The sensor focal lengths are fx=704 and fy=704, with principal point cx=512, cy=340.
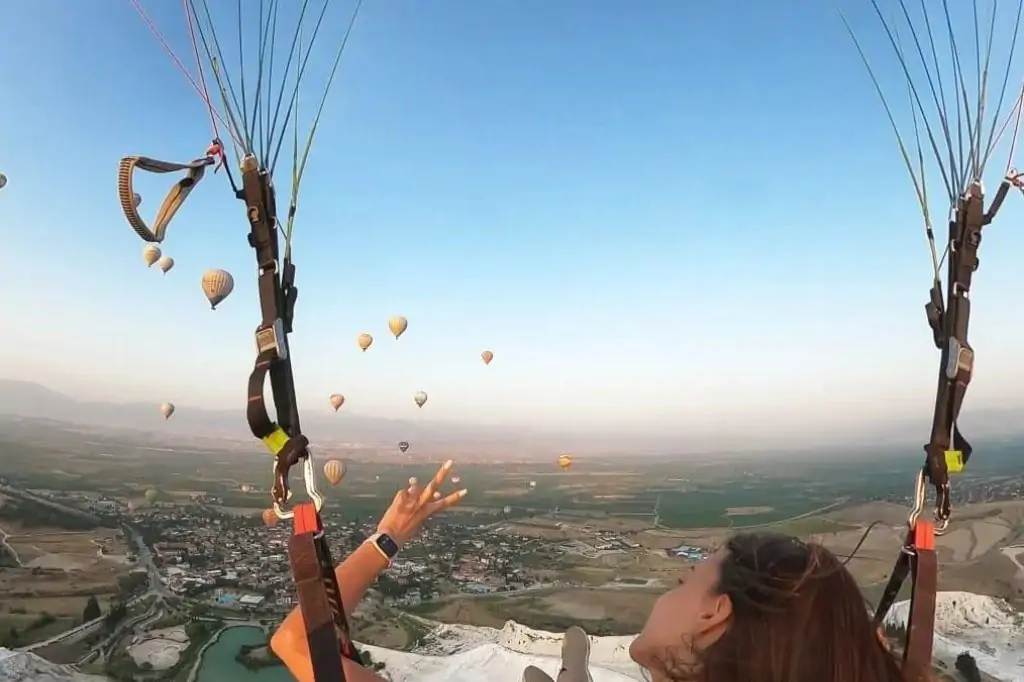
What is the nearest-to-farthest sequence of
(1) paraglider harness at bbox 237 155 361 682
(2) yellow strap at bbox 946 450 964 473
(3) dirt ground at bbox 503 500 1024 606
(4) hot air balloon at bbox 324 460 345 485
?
(1) paraglider harness at bbox 237 155 361 682 → (2) yellow strap at bbox 946 450 964 473 → (4) hot air balloon at bbox 324 460 345 485 → (3) dirt ground at bbox 503 500 1024 606

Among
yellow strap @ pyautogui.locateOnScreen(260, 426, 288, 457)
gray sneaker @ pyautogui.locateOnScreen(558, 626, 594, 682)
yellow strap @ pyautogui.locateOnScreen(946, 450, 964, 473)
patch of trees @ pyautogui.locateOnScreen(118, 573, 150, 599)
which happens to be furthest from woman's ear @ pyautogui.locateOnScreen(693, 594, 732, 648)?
patch of trees @ pyautogui.locateOnScreen(118, 573, 150, 599)

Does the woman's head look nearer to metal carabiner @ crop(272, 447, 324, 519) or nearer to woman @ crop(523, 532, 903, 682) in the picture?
woman @ crop(523, 532, 903, 682)

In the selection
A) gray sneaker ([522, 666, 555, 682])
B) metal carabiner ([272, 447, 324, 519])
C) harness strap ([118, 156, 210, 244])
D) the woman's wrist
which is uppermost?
harness strap ([118, 156, 210, 244])

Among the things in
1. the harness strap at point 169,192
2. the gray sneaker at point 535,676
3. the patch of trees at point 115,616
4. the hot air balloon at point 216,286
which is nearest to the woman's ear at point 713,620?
the gray sneaker at point 535,676

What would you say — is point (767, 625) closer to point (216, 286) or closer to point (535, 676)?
point (535, 676)

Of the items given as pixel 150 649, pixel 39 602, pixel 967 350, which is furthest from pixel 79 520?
pixel 967 350

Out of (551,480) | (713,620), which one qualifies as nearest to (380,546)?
(713,620)
